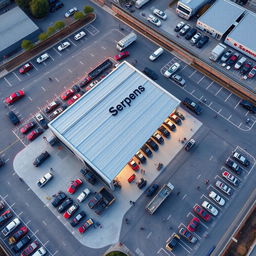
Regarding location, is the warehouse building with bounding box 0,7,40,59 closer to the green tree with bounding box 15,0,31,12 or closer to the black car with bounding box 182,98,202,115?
the green tree with bounding box 15,0,31,12

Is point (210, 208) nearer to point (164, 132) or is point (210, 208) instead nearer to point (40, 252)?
point (164, 132)

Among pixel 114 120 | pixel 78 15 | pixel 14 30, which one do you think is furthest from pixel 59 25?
pixel 114 120

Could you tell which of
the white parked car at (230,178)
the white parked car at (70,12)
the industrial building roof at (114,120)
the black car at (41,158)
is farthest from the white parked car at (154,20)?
the black car at (41,158)

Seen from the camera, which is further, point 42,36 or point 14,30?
point 14,30

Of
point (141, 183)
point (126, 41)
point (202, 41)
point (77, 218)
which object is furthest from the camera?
point (202, 41)

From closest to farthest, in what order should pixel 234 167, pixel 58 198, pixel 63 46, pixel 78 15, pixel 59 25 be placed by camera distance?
pixel 58 198
pixel 234 167
pixel 59 25
pixel 63 46
pixel 78 15

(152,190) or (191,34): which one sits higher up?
(191,34)

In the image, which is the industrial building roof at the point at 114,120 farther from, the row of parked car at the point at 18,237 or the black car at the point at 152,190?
the row of parked car at the point at 18,237
